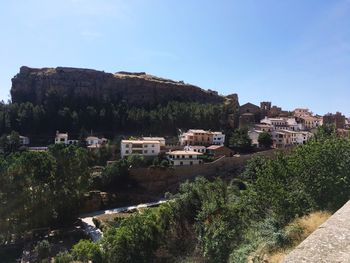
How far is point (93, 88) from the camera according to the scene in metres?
74.2

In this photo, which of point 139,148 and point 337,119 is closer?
point 139,148

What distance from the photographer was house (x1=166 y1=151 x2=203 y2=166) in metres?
48.1

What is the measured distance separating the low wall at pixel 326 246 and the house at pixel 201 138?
48290 millimetres

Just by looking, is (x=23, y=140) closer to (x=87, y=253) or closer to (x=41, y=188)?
(x=41, y=188)

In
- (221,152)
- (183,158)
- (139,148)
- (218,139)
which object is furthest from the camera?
(218,139)

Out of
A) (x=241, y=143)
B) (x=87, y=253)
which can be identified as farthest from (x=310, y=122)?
(x=87, y=253)

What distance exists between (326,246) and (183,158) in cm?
4150

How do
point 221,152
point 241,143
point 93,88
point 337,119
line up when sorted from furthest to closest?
point 93,88 < point 337,119 < point 241,143 < point 221,152

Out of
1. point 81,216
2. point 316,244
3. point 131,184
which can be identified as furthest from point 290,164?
point 131,184

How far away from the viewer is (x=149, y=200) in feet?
135

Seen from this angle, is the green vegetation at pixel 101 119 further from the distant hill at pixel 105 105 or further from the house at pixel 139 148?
the house at pixel 139 148

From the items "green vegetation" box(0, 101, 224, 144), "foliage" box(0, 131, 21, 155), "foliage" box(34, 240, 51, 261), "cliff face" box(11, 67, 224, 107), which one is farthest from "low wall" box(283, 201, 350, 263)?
"cliff face" box(11, 67, 224, 107)

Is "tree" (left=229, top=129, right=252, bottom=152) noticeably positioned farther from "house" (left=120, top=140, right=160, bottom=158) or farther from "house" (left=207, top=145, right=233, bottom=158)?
"house" (left=120, top=140, right=160, bottom=158)

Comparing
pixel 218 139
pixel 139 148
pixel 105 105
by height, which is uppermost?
pixel 105 105
